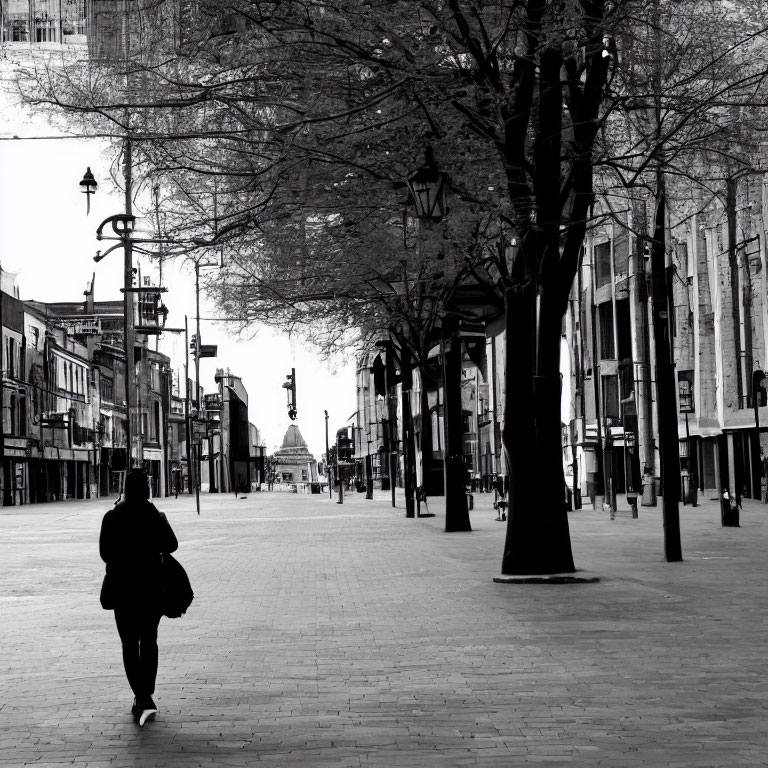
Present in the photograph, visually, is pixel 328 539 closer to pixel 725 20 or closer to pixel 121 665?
pixel 725 20

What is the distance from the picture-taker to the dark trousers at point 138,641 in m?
8.66

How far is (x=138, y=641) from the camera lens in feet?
29.2

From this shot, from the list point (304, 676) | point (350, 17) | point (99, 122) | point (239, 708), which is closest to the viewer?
point (239, 708)

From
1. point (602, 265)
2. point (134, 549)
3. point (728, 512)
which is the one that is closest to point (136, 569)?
point (134, 549)

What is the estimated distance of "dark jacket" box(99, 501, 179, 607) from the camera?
8.84m

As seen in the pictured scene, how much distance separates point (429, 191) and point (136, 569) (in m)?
9.77

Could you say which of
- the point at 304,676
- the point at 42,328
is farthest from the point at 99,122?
the point at 42,328

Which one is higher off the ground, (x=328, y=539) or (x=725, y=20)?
(x=725, y=20)

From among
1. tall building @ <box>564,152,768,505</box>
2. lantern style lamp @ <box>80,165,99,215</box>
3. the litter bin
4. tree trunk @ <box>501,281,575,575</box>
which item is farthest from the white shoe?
lantern style lamp @ <box>80,165,99,215</box>

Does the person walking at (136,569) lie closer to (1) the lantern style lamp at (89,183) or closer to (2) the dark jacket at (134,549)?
(2) the dark jacket at (134,549)

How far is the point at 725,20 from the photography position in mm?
19641

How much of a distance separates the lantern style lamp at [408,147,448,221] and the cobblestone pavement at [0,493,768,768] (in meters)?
4.71

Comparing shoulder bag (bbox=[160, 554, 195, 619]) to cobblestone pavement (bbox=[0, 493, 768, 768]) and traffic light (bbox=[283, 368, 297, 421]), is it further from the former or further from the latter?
traffic light (bbox=[283, 368, 297, 421])

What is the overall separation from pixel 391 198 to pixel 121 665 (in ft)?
44.5
